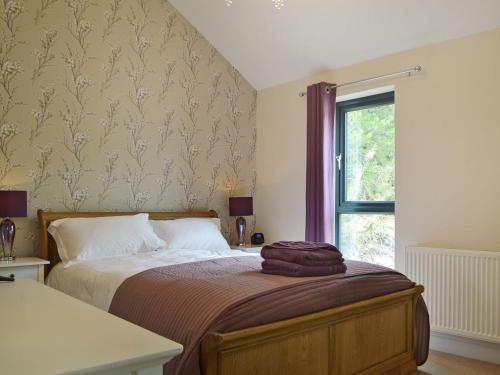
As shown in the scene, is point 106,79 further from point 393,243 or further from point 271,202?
point 393,243

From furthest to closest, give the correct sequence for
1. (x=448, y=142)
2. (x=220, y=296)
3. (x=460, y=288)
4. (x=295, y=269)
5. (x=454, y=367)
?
(x=448, y=142) < (x=460, y=288) < (x=454, y=367) < (x=295, y=269) < (x=220, y=296)

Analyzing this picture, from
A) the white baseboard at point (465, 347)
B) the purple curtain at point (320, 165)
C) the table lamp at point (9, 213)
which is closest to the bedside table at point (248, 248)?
the purple curtain at point (320, 165)

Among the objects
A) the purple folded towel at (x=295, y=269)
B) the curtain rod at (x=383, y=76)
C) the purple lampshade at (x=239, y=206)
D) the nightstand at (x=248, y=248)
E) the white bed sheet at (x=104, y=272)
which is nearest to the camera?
the purple folded towel at (x=295, y=269)

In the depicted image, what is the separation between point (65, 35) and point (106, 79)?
0.45 meters

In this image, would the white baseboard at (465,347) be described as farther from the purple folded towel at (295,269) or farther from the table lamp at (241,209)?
the table lamp at (241,209)

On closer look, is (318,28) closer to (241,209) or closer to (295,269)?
(241,209)

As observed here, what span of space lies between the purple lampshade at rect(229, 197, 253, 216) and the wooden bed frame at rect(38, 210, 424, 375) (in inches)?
78.8

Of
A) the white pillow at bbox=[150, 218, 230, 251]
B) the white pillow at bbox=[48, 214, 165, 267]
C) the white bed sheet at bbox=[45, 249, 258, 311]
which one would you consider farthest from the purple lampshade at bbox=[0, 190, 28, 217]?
the white pillow at bbox=[150, 218, 230, 251]

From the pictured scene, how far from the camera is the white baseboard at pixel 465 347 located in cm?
305

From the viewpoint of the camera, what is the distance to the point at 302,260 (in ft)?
7.82

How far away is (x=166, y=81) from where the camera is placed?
419 centimetres

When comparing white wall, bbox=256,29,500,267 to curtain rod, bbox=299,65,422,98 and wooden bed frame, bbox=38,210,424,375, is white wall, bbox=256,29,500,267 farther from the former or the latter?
wooden bed frame, bbox=38,210,424,375

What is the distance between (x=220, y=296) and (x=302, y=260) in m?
0.62

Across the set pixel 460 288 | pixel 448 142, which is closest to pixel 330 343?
pixel 460 288
